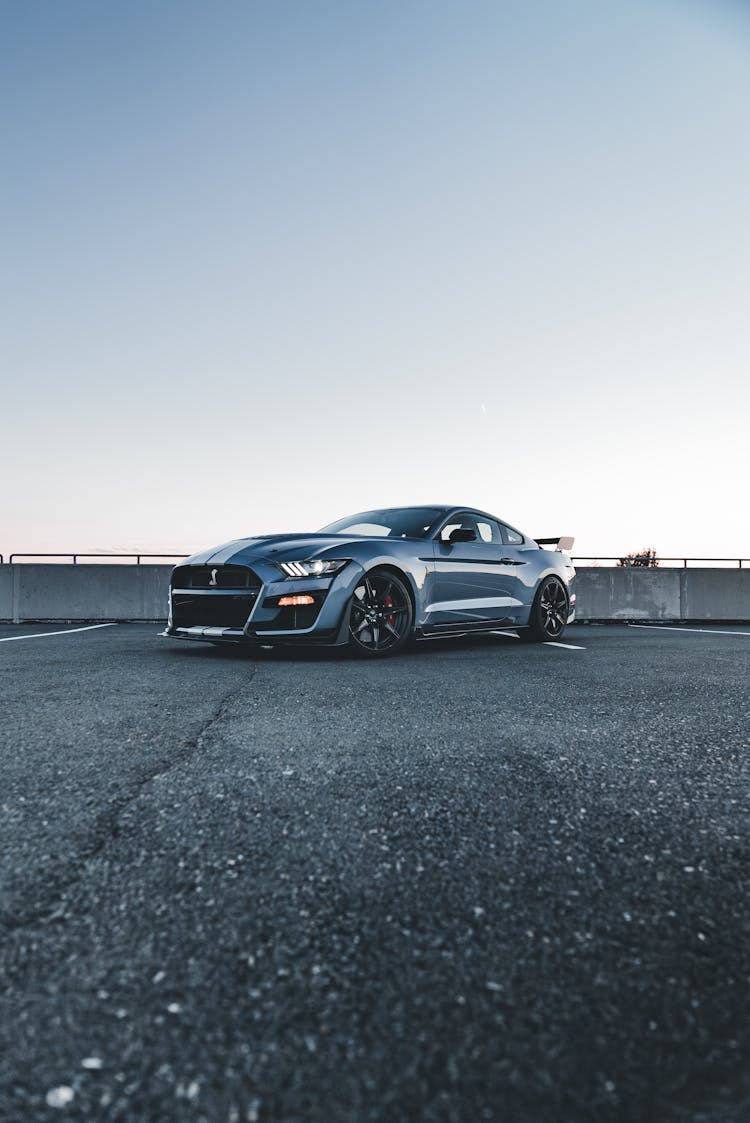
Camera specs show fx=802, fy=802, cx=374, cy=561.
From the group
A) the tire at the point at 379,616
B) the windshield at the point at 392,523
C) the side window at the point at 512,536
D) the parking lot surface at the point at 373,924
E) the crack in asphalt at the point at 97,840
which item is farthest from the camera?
the side window at the point at 512,536

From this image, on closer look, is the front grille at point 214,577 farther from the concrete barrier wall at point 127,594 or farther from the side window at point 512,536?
the concrete barrier wall at point 127,594

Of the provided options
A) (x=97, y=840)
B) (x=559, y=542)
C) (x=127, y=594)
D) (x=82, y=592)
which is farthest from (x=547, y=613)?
(x=82, y=592)

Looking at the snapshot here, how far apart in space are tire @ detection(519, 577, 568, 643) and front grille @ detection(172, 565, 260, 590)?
3731 millimetres

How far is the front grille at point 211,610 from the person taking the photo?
6.89m

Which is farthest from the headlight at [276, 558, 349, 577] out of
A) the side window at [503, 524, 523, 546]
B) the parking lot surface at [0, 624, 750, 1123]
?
the parking lot surface at [0, 624, 750, 1123]

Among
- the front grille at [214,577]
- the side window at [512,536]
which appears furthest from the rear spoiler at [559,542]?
the front grille at [214,577]

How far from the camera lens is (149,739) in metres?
3.39

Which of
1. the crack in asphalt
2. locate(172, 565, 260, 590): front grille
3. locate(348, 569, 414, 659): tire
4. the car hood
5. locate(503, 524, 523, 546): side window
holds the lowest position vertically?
the crack in asphalt

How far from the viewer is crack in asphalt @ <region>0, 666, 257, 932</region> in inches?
66.2

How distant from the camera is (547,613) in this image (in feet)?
30.9

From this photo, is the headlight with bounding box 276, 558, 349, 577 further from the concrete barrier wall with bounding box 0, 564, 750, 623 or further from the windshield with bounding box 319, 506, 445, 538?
the concrete barrier wall with bounding box 0, 564, 750, 623

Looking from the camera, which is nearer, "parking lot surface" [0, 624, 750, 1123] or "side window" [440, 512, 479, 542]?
Result: "parking lot surface" [0, 624, 750, 1123]

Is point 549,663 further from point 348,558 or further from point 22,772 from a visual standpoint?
point 22,772

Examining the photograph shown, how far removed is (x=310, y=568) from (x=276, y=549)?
393 millimetres
